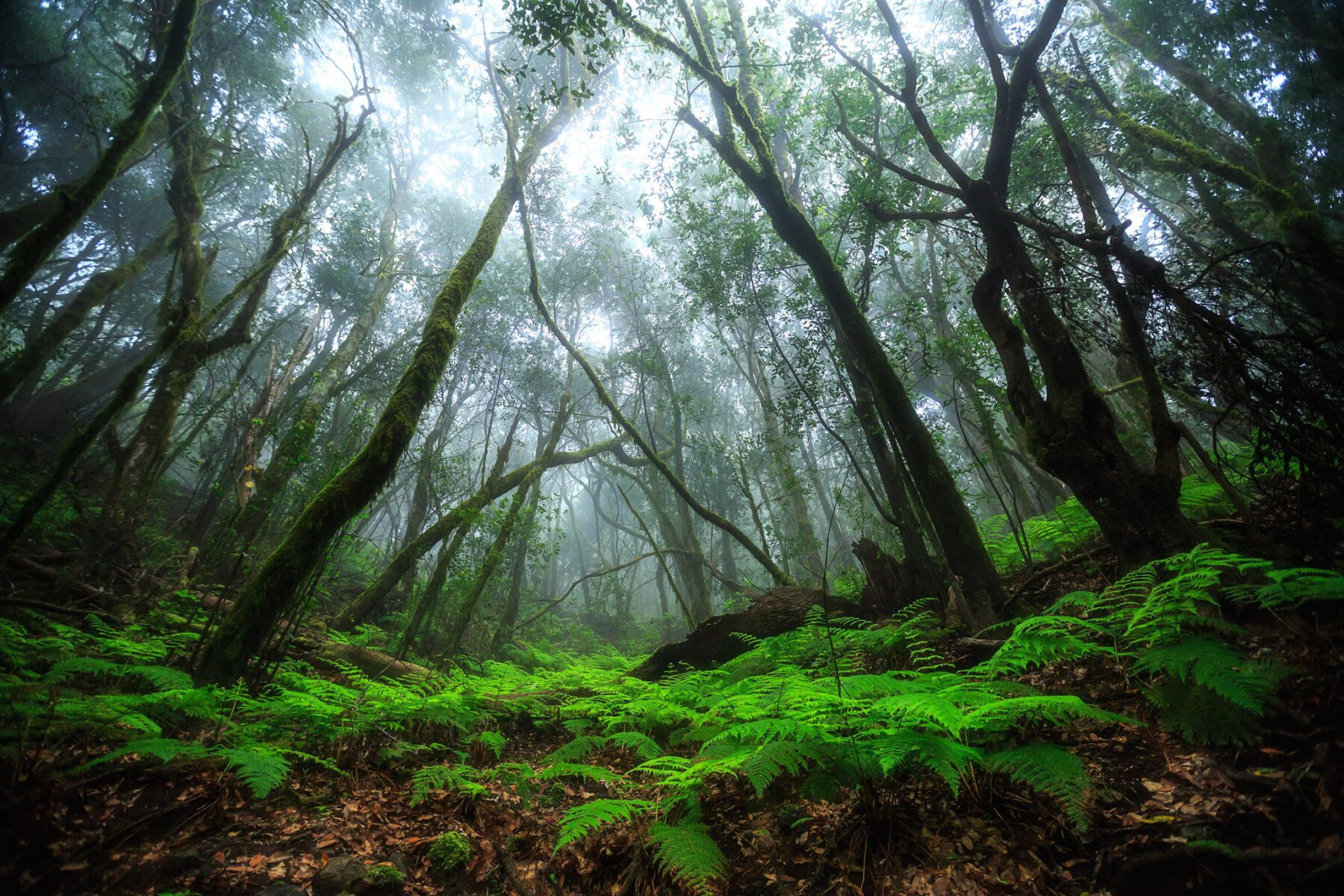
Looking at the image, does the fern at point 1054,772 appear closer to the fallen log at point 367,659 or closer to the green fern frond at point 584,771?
the green fern frond at point 584,771

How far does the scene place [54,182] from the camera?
16703 millimetres

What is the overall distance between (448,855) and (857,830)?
85.1 inches

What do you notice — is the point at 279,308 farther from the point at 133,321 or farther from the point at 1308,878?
the point at 1308,878

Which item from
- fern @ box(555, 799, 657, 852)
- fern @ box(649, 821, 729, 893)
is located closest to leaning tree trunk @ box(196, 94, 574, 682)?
fern @ box(555, 799, 657, 852)

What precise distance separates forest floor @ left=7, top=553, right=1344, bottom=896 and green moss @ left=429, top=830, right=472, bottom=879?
0.17 ft

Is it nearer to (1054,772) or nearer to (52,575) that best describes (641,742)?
(1054,772)

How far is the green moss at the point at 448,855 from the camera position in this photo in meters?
2.70

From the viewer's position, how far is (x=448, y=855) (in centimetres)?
275

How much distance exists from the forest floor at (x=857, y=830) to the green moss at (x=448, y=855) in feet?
0.17

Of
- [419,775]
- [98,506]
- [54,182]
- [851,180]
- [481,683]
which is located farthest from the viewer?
[54,182]

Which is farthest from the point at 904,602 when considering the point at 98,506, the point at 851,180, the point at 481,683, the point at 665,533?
the point at 98,506

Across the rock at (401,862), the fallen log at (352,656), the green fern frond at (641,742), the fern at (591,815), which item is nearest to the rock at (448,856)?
the rock at (401,862)

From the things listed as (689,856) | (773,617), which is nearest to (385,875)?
(689,856)

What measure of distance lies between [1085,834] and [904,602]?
503 cm
